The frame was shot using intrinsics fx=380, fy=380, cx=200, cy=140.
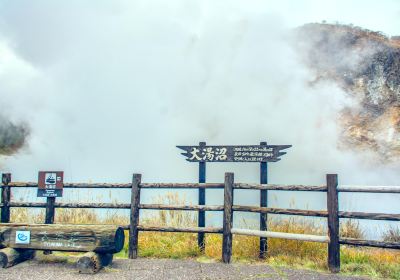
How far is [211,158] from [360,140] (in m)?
16.8

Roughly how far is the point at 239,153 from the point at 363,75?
19568 millimetres

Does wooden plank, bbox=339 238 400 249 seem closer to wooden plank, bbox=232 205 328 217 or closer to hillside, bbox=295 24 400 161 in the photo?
wooden plank, bbox=232 205 328 217

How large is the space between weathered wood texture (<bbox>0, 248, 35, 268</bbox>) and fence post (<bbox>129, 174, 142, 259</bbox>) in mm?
1734

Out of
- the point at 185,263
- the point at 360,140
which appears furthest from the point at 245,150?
the point at 360,140

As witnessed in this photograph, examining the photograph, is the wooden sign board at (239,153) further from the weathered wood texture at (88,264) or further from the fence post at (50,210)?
the fence post at (50,210)

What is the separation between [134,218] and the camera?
269 inches

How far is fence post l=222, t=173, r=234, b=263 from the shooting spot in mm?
6434

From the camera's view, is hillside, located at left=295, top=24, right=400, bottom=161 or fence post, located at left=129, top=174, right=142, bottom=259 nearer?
fence post, located at left=129, top=174, right=142, bottom=259

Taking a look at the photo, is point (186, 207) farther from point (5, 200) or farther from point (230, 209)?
point (5, 200)

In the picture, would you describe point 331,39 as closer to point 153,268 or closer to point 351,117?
point 351,117

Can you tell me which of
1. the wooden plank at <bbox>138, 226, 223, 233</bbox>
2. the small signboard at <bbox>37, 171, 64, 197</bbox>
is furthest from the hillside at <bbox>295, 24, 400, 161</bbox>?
the small signboard at <bbox>37, 171, 64, 197</bbox>

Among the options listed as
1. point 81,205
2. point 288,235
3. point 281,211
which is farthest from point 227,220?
point 81,205

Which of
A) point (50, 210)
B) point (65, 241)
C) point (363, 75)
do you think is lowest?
point (65, 241)

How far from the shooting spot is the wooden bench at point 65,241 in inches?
233
